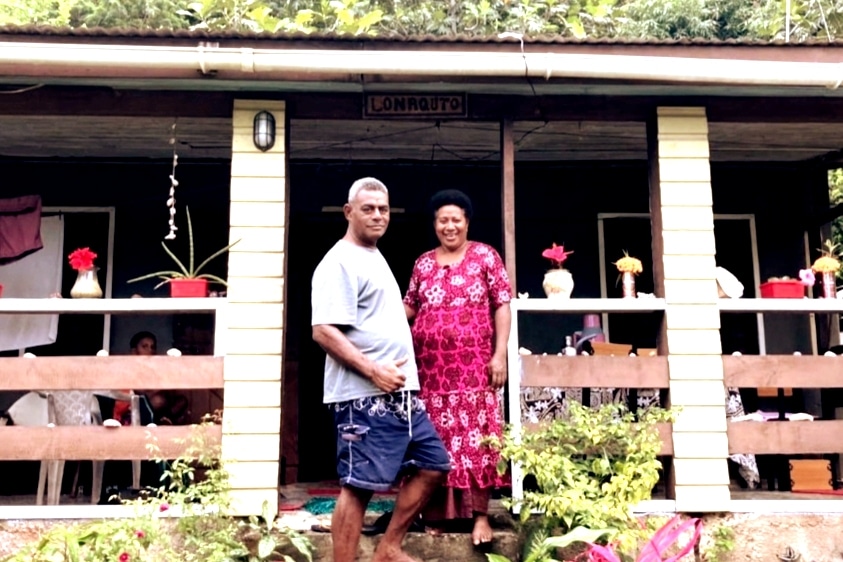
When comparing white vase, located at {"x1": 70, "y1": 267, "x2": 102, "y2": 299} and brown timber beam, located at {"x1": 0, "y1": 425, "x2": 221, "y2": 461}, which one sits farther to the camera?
white vase, located at {"x1": 70, "y1": 267, "x2": 102, "y2": 299}

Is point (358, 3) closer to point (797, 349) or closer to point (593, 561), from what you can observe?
point (797, 349)

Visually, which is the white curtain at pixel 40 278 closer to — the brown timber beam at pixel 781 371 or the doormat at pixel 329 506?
the doormat at pixel 329 506

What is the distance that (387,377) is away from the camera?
3.31m

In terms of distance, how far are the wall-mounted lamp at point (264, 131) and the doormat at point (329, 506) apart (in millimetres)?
2072

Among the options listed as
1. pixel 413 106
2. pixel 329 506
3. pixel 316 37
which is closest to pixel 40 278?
pixel 329 506

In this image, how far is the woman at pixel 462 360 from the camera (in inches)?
154

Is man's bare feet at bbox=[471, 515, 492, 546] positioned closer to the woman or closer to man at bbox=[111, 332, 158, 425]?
the woman

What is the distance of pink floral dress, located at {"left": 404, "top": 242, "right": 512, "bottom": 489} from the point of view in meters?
3.92

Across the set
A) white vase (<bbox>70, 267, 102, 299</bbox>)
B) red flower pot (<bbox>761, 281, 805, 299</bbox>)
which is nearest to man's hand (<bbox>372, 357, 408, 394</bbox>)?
white vase (<bbox>70, 267, 102, 299</bbox>)

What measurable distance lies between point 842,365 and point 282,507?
3.33 metres

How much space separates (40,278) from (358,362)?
384 centimetres

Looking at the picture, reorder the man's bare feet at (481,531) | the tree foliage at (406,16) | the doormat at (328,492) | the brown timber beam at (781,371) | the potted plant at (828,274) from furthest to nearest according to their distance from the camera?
the tree foliage at (406,16) → the doormat at (328,492) → the potted plant at (828,274) → the brown timber beam at (781,371) → the man's bare feet at (481,531)

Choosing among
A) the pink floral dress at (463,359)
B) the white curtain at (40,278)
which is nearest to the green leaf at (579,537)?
the pink floral dress at (463,359)

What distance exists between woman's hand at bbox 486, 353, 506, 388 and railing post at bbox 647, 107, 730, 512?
113cm
